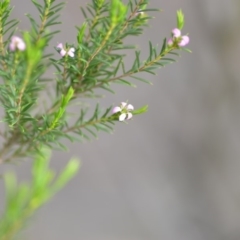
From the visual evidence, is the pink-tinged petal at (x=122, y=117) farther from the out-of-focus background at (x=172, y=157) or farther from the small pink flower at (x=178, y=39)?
the out-of-focus background at (x=172, y=157)

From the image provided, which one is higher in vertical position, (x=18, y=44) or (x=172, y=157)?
(x=18, y=44)

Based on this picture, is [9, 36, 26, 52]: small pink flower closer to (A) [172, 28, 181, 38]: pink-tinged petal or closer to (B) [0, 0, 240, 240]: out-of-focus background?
(A) [172, 28, 181, 38]: pink-tinged petal

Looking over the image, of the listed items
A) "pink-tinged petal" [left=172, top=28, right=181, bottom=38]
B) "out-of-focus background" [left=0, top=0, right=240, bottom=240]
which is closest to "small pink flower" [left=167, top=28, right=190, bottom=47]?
"pink-tinged petal" [left=172, top=28, right=181, bottom=38]

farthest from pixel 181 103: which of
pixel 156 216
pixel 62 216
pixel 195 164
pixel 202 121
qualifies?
pixel 62 216

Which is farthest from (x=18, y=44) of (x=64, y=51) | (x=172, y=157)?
(x=172, y=157)

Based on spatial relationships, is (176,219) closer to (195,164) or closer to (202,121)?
(195,164)

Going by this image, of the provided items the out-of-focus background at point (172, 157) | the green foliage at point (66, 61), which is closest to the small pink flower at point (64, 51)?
the green foliage at point (66, 61)

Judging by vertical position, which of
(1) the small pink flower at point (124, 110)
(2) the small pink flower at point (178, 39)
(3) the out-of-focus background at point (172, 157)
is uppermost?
(2) the small pink flower at point (178, 39)

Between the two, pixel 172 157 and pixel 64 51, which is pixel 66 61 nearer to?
pixel 64 51
